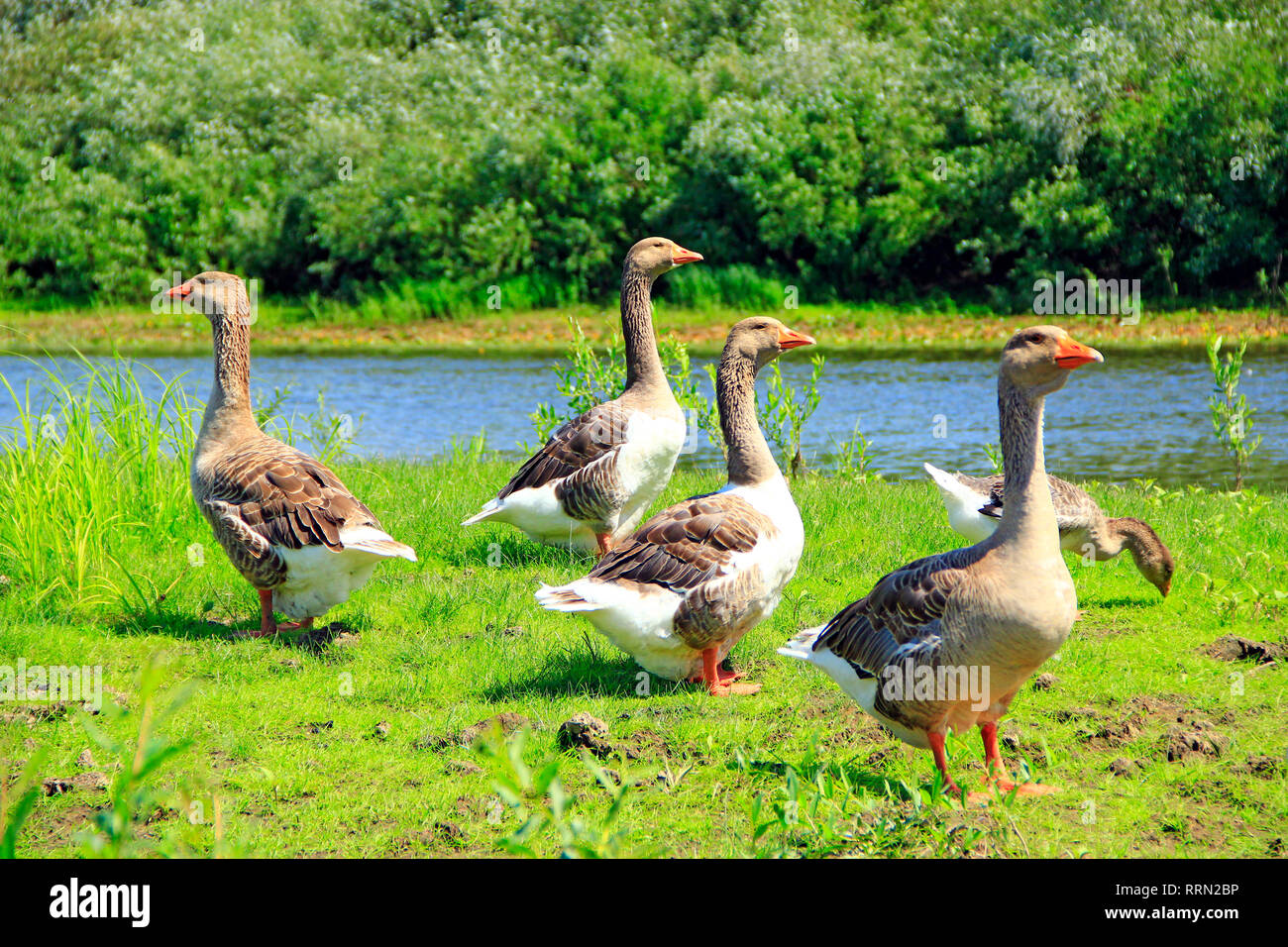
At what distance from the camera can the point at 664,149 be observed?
111 ft

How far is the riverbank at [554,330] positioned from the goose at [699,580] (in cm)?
1884

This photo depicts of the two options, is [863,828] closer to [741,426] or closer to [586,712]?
[586,712]

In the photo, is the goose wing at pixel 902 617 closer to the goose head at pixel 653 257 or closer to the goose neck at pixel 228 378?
the goose neck at pixel 228 378

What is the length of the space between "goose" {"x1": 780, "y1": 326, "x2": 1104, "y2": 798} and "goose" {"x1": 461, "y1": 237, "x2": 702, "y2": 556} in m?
3.51

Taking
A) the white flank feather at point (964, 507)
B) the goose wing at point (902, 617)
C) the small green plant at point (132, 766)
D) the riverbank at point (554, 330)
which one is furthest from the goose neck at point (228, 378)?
the riverbank at point (554, 330)

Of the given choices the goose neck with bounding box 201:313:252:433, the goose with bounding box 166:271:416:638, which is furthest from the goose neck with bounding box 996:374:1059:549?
the goose neck with bounding box 201:313:252:433

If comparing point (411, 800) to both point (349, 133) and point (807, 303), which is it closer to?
point (807, 303)

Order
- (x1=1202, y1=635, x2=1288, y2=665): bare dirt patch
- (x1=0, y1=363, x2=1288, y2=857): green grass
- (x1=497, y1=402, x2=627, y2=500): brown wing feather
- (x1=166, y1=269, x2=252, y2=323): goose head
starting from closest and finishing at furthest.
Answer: (x1=0, y1=363, x2=1288, y2=857): green grass < (x1=1202, y1=635, x2=1288, y2=665): bare dirt patch < (x1=166, y1=269, x2=252, y2=323): goose head < (x1=497, y1=402, x2=627, y2=500): brown wing feather

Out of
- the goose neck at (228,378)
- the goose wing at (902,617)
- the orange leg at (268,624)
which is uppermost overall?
the goose neck at (228,378)

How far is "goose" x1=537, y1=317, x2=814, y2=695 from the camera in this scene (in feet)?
19.4

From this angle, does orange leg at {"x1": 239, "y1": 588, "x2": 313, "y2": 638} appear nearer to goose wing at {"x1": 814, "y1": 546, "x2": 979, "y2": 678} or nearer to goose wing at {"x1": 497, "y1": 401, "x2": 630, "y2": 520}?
goose wing at {"x1": 497, "y1": 401, "x2": 630, "y2": 520}

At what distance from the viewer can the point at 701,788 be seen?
203 inches

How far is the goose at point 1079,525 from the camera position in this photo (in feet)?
25.2

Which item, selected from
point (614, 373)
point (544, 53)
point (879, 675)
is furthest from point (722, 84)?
point (879, 675)
